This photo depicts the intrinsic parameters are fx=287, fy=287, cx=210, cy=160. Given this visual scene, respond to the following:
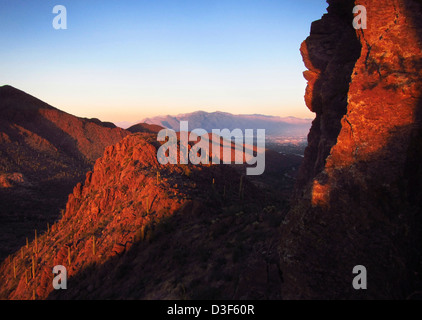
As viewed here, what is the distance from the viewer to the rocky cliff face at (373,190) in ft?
18.5

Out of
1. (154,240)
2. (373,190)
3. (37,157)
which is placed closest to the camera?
(373,190)

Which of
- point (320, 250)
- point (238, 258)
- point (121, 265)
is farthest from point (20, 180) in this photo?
point (320, 250)

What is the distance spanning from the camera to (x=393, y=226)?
571 cm

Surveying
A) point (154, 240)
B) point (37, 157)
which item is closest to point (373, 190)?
point (154, 240)

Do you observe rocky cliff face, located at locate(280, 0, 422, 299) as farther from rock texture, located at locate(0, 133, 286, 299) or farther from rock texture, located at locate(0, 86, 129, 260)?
rock texture, located at locate(0, 86, 129, 260)

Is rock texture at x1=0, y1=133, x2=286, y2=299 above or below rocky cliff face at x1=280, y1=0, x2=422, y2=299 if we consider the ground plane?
below

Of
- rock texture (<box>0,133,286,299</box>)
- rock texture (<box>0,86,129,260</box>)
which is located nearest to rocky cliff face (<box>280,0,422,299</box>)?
rock texture (<box>0,133,286,299</box>)

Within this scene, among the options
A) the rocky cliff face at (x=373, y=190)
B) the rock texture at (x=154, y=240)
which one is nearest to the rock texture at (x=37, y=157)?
the rock texture at (x=154, y=240)

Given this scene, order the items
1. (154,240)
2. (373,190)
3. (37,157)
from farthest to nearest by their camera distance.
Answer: (37,157), (154,240), (373,190)

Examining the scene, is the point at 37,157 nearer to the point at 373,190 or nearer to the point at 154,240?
the point at 154,240

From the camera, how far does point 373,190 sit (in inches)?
234

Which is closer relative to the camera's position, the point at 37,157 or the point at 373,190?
the point at 373,190

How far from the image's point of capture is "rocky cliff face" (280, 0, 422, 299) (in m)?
5.64

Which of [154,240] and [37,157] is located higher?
[37,157]
